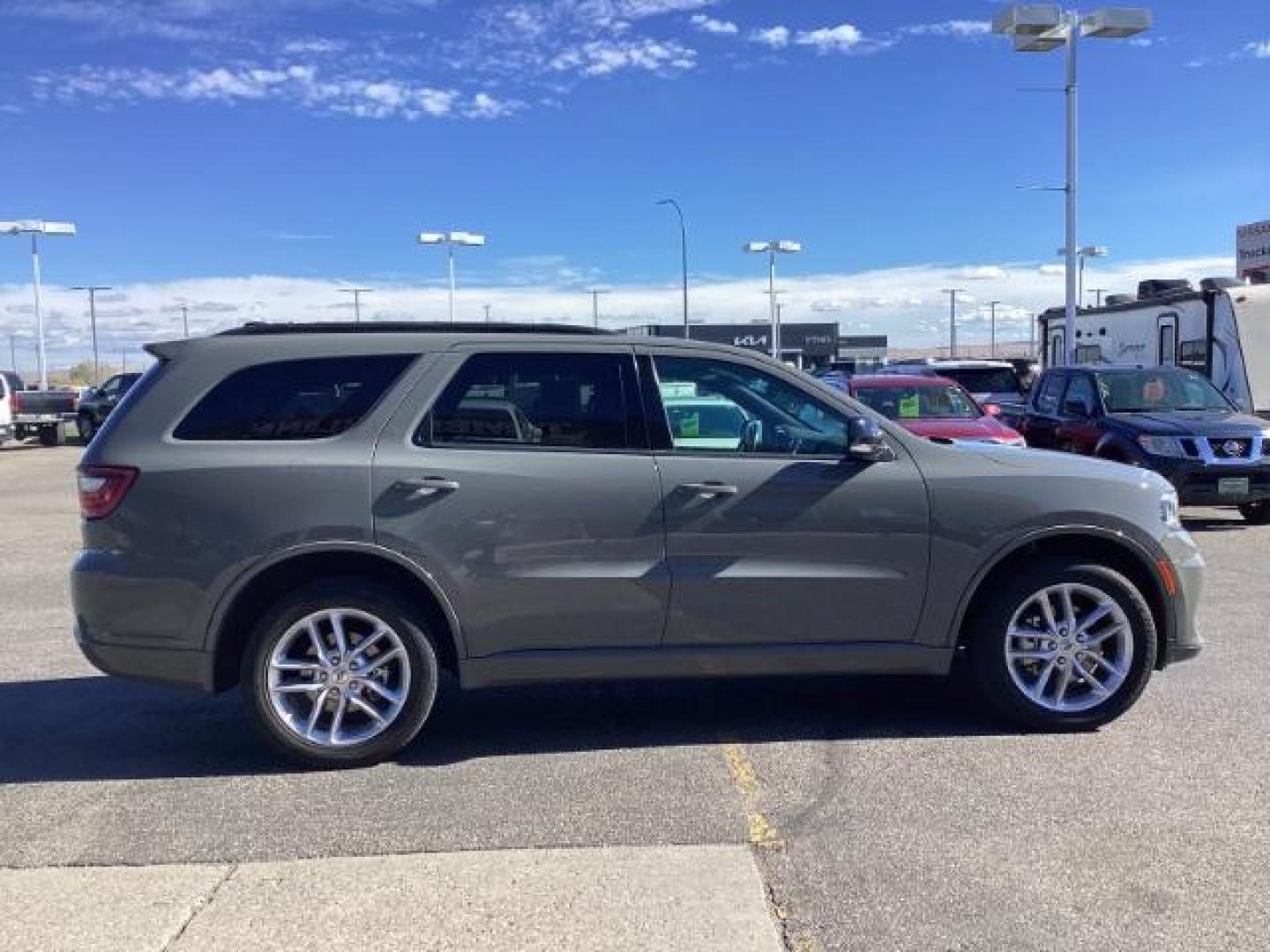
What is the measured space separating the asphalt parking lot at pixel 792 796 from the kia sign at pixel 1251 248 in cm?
3148

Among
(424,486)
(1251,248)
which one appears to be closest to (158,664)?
(424,486)

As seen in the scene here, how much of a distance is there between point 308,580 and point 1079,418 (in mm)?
10080

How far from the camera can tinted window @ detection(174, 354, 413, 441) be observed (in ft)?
15.4

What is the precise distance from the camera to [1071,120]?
21.4m

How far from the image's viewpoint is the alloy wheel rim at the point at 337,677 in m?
4.68

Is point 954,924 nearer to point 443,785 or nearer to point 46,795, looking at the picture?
point 443,785

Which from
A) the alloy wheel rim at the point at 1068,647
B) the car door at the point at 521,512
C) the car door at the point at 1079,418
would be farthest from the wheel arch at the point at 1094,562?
the car door at the point at 1079,418

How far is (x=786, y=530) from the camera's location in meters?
Answer: 4.77

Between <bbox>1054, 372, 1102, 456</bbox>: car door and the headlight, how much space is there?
729 mm

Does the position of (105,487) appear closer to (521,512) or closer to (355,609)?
(355,609)

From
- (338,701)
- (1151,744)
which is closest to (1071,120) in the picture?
(1151,744)

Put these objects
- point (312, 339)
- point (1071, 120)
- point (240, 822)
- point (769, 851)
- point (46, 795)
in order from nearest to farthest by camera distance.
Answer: point (769, 851), point (240, 822), point (46, 795), point (312, 339), point (1071, 120)

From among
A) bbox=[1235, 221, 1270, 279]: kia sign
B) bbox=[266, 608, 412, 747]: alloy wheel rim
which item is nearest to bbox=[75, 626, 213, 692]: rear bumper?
bbox=[266, 608, 412, 747]: alloy wheel rim

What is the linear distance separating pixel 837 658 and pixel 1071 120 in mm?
19524
